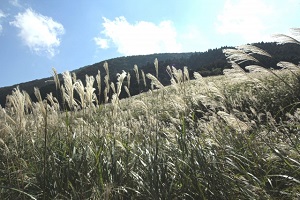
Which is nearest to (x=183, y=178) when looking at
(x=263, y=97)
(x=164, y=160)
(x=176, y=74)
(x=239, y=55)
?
(x=164, y=160)

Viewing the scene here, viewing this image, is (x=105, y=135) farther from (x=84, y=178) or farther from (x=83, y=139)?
(x=84, y=178)

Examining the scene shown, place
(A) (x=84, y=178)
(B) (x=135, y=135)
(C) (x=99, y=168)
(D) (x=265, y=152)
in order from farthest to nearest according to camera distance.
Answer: (B) (x=135, y=135), (D) (x=265, y=152), (A) (x=84, y=178), (C) (x=99, y=168)

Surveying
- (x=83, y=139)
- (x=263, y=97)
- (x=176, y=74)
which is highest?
(x=176, y=74)

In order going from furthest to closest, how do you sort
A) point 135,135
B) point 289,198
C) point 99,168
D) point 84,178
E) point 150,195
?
point 135,135, point 84,178, point 99,168, point 150,195, point 289,198

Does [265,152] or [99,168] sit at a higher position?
[99,168]

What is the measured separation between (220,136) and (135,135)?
150 centimetres

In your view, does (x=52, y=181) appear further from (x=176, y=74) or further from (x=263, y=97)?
(x=263, y=97)

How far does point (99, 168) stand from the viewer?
3.61m

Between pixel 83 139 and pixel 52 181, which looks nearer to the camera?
pixel 52 181

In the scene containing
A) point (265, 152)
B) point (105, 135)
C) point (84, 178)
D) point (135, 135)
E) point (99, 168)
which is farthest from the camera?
point (135, 135)

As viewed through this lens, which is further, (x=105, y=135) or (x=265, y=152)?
(x=105, y=135)

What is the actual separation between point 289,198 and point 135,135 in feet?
9.57

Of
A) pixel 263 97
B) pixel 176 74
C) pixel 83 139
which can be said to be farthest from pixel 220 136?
pixel 263 97

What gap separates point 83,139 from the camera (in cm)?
504
